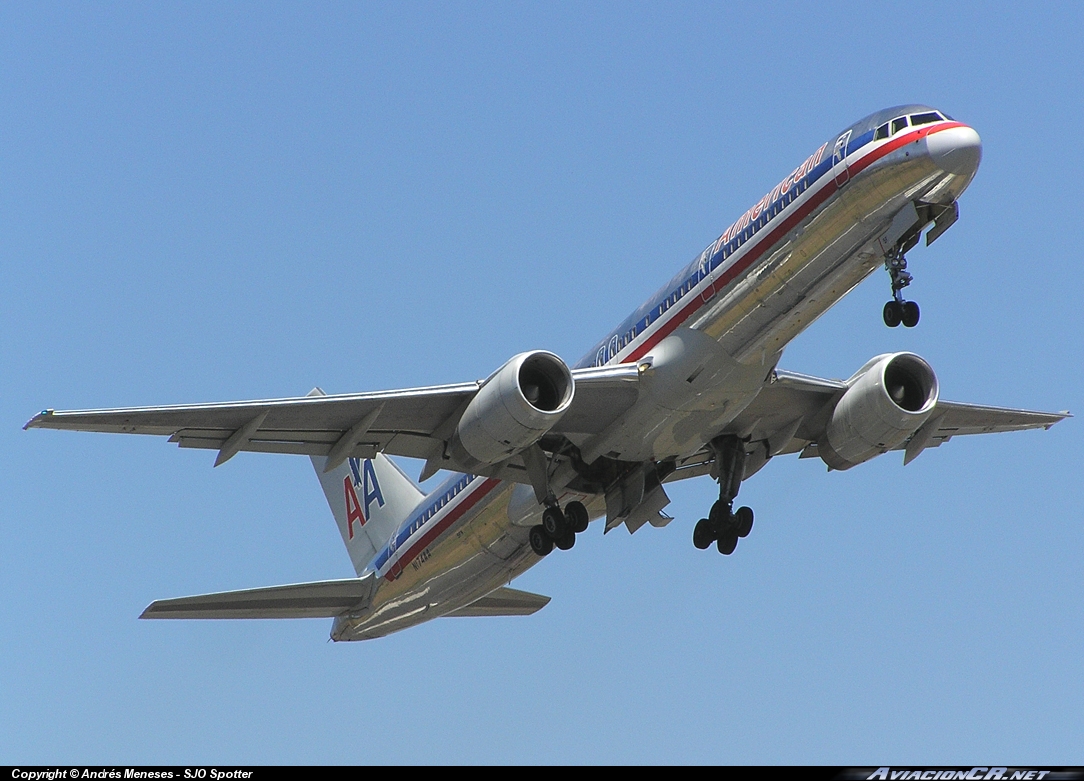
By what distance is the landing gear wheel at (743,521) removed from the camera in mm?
28781

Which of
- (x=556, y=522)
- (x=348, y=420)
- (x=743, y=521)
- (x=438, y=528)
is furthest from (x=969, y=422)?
(x=348, y=420)

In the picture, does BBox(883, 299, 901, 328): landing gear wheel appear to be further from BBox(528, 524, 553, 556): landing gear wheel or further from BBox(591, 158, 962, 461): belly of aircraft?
BBox(528, 524, 553, 556): landing gear wheel

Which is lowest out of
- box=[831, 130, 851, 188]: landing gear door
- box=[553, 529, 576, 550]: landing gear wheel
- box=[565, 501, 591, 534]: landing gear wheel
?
box=[553, 529, 576, 550]: landing gear wheel

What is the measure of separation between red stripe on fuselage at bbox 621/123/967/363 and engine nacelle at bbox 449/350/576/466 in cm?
181

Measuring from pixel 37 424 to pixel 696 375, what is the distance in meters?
10.7

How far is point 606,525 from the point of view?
1115 inches

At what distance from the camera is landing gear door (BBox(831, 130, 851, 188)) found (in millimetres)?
23391

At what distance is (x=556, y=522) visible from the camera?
1059 inches

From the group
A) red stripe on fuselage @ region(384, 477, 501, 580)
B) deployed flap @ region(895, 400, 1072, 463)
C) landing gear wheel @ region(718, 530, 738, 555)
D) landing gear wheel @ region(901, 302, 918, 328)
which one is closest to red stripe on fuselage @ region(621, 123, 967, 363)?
landing gear wheel @ region(901, 302, 918, 328)

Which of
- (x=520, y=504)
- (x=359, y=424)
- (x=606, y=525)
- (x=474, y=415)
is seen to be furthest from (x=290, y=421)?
(x=606, y=525)
